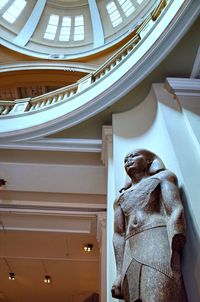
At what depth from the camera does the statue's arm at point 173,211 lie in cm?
205

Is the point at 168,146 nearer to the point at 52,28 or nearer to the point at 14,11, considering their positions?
the point at 52,28

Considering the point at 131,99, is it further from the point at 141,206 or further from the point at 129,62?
the point at 141,206

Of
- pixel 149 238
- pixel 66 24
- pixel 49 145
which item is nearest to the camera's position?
pixel 149 238

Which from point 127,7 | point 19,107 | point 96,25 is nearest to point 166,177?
point 19,107

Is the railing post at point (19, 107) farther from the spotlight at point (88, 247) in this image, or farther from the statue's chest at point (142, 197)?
the spotlight at point (88, 247)

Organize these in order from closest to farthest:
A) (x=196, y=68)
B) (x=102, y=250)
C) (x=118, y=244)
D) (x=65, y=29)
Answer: (x=118, y=244)
(x=196, y=68)
(x=102, y=250)
(x=65, y=29)

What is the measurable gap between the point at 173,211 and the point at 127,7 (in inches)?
534

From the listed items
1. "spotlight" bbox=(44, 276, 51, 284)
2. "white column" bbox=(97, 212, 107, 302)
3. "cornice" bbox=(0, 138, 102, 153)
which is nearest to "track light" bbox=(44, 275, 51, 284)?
"spotlight" bbox=(44, 276, 51, 284)

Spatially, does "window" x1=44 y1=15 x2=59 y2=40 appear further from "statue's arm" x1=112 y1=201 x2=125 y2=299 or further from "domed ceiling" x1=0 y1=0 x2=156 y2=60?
Answer: "statue's arm" x1=112 y1=201 x2=125 y2=299

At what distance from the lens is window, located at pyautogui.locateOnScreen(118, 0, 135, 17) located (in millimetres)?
12769

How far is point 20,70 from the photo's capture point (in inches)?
449

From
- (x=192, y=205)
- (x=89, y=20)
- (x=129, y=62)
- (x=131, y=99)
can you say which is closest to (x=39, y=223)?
(x=131, y=99)

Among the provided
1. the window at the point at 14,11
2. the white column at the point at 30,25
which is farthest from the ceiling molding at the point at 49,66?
the window at the point at 14,11

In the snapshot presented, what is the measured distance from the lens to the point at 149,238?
7.23 feet
